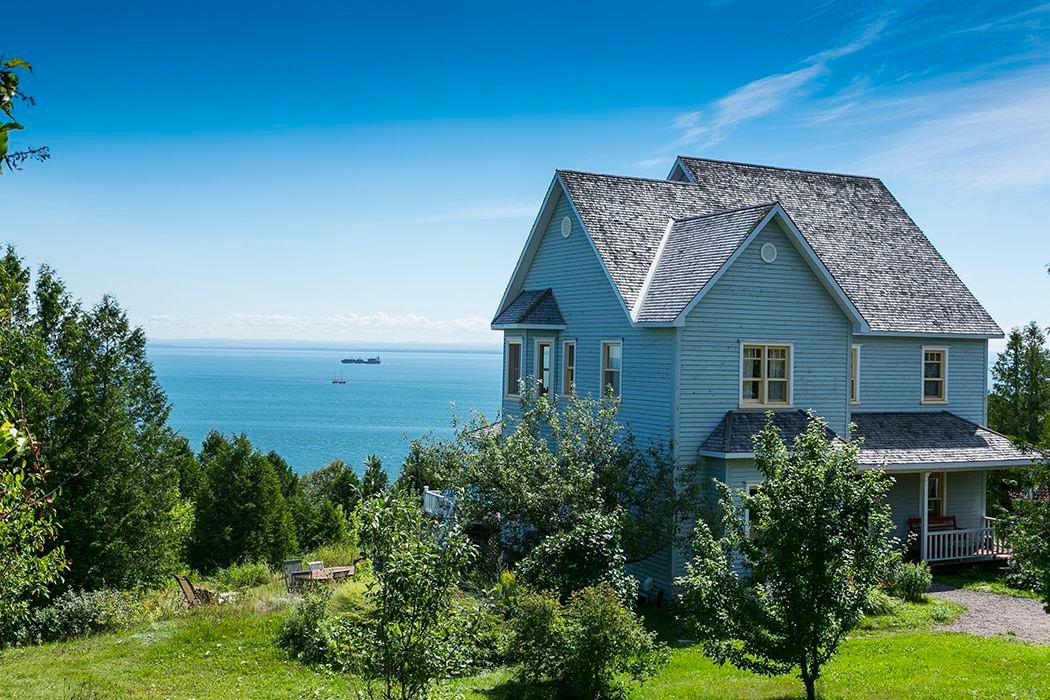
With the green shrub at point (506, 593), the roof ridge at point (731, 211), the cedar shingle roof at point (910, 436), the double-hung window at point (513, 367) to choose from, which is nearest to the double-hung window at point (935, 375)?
the cedar shingle roof at point (910, 436)

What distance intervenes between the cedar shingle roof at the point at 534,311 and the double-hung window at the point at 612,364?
7.26 feet

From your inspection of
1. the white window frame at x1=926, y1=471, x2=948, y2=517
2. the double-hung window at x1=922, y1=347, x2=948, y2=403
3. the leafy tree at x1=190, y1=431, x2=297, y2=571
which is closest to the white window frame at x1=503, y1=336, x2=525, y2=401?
the leafy tree at x1=190, y1=431, x2=297, y2=571

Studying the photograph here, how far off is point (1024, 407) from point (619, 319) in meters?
22.5

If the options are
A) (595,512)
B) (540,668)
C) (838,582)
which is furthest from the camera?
(595,512)

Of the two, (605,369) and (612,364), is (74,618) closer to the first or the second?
(605,369)

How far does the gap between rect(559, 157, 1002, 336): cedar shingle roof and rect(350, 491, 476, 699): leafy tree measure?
15178 millimetres

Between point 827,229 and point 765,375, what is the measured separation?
323 inches

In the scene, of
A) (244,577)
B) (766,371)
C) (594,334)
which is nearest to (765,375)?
(766,371)

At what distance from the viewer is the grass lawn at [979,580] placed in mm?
24312

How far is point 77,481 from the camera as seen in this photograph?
926 inches

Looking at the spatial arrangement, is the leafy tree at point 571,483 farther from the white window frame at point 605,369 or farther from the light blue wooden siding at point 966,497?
the light blue wooden siding at point 966,497

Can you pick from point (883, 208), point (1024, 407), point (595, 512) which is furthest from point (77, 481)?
point (1024, 407)

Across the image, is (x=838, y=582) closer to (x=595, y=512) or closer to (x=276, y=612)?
(x=595, y=512)

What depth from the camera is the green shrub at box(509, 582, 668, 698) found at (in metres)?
14.8
